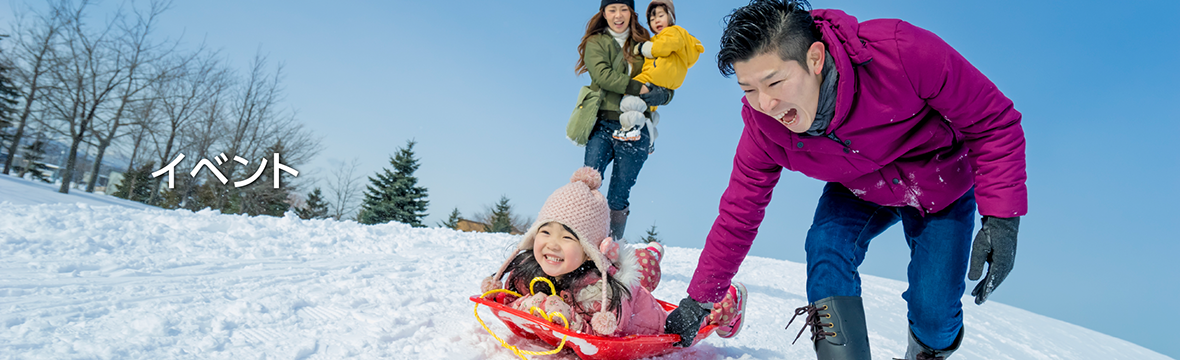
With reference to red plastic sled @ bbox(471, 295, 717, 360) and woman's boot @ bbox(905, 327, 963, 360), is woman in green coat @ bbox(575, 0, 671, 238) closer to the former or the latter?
red plastic sled @ bbox(471, 295, 717, 360)

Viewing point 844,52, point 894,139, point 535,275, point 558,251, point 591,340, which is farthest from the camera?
point 535,275

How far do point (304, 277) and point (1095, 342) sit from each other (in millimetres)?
6451

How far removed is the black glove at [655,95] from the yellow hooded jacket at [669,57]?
1.1 inches

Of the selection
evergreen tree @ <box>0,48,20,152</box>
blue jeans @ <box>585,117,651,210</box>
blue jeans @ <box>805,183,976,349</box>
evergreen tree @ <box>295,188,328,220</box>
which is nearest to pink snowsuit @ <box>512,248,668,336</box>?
blue jeans @ <box>805,183,976,349</box>

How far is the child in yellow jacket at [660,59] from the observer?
3.35 m

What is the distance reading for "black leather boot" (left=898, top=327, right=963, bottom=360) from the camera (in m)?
1.89

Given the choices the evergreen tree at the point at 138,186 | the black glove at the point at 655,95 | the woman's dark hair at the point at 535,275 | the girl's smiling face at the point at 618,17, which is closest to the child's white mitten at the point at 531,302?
the woman's dark hair at the point at 535,275

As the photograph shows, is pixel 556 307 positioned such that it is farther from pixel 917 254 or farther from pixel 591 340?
pixel 917 254

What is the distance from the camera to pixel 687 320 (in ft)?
6.40

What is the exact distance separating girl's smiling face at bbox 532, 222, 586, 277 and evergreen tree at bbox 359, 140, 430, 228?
69.0 ft

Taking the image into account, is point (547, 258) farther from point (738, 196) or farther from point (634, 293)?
point (738, 196)

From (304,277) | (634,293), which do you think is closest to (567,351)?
(634,293)

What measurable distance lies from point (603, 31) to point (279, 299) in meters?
2.40

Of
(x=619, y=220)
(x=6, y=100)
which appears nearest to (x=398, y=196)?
(x=6, y=100)
